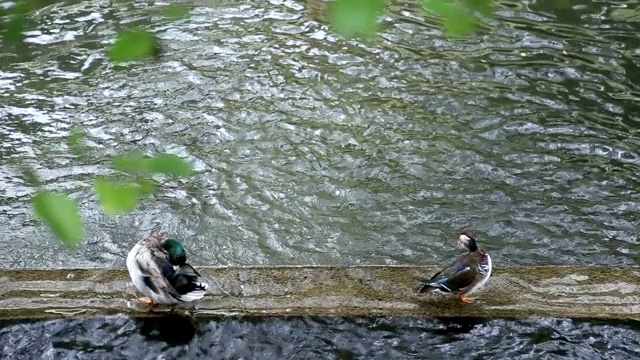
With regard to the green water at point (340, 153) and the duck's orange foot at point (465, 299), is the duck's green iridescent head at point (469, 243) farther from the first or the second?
the green water at point (340, 153)

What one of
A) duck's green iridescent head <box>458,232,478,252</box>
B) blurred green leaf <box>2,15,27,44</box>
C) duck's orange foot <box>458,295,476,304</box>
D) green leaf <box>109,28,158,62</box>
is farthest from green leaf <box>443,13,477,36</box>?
duck's green iridescent head <box>458,232,478,252</box>

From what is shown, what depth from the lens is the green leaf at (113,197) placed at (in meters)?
1.60

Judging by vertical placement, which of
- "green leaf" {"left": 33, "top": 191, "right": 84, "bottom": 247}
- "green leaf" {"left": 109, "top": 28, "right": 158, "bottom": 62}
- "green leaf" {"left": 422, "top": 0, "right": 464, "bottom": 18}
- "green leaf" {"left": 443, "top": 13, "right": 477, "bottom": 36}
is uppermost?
"green leaf" {"left": 422, "top": 0, "right": 464, "bottom": 18}

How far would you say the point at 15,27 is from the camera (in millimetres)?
2158

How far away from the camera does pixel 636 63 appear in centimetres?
955

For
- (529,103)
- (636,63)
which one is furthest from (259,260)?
(636,63)

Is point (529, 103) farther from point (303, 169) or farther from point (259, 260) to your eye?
point (259, 260)

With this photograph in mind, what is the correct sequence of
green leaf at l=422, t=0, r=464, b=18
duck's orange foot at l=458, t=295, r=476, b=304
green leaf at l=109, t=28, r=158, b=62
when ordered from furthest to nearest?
duck's orange foot at l=458, t=295, r=476, b=304 → green leaf at l=109, t=28, r=158, b=62 → green leaf at l=422, t=0, r=464, b=18

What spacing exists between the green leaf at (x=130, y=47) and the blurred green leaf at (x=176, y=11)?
16 centimetres

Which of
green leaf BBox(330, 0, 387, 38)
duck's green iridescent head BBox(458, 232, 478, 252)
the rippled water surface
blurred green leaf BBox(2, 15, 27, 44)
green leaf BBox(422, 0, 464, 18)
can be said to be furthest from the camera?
the rippled water surface

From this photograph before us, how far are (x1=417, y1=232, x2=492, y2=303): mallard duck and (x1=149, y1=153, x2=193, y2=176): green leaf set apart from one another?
315 centimetres

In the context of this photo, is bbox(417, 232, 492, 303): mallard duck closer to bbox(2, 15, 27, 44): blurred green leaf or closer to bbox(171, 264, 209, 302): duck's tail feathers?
bbox(171, 264, 209, 302): duck's tail feathers

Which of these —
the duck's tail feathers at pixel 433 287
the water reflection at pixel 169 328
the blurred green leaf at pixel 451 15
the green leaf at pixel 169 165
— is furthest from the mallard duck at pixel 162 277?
the blurred green leaf at pixel 451 15

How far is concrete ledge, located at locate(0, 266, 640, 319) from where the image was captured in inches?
188
